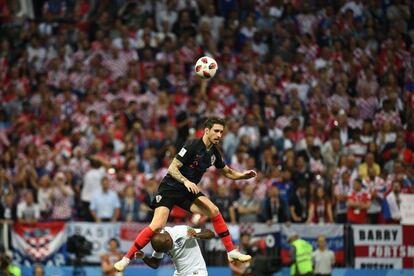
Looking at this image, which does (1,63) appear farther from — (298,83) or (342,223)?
(342,223)

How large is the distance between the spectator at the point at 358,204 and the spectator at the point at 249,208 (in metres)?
1.88

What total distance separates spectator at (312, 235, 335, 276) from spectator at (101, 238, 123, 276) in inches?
153

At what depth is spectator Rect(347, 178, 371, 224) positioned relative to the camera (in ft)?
66.8

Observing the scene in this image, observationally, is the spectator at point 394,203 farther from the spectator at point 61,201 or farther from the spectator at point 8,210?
the spectator at point 8,210

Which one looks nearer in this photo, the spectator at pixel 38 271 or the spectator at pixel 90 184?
the spectator at pixel 38 271

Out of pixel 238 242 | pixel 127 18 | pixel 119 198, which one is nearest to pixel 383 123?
pixel 238 242

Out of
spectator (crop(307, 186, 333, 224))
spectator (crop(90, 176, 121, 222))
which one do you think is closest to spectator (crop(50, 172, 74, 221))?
spectator (crop(90, 176, 121, 222))

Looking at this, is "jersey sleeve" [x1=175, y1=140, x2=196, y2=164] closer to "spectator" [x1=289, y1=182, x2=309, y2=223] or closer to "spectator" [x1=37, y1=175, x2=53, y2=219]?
"spectator" [x1=289, y1=182, x2=309, y2=223]

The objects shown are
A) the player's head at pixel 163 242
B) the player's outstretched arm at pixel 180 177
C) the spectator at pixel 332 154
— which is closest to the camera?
the player's head at pixel 163 242

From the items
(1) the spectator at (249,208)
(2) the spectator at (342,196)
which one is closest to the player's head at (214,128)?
(1) the spectator at (249,208)

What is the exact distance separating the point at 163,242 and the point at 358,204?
883 centimetres

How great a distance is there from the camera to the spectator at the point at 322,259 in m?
20.0

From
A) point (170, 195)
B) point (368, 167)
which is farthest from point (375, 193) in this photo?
point (170, 195)

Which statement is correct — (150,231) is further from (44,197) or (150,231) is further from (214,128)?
(44,197)
